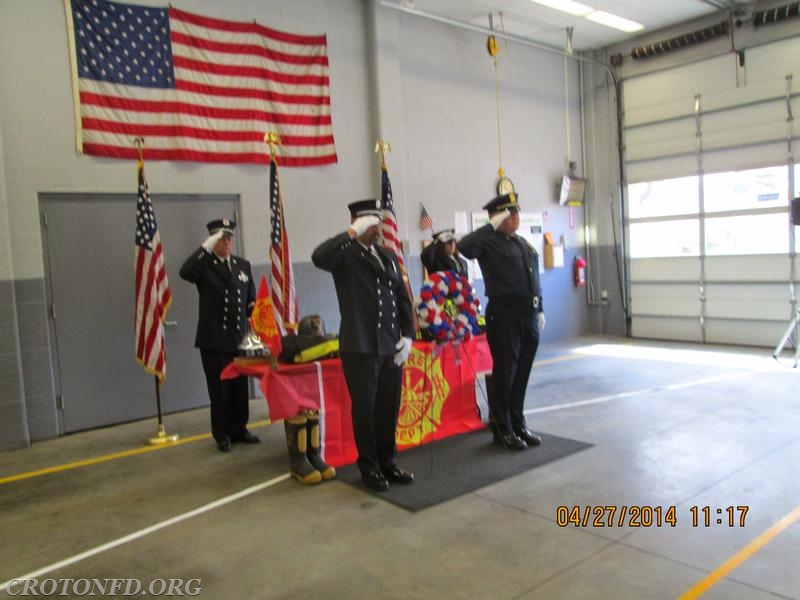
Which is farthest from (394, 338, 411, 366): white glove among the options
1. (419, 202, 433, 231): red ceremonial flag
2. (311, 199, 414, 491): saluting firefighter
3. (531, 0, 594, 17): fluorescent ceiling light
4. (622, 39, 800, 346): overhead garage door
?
(622, 39, 800, 346): overhead garage door

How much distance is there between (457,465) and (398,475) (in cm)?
49

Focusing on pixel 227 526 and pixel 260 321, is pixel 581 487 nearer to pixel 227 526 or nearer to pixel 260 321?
pixel 227 526

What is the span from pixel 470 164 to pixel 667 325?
151 inches

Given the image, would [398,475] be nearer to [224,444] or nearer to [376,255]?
[376,255]

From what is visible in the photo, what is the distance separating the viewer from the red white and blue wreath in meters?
4.61

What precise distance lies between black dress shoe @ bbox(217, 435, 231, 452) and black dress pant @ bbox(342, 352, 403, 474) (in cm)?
138

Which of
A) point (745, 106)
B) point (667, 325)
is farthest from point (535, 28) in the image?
point (667, 325)

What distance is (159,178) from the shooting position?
614 cm

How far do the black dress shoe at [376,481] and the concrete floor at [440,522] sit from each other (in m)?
0.10

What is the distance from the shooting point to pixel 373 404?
3963 mm

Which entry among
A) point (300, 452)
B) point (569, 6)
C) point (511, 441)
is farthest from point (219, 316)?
point (569, 6)

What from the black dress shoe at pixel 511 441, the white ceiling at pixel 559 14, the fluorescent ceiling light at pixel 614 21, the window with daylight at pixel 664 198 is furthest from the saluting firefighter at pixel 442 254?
the window with daylight at pixel 664 198

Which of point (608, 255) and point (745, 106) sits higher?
point (745, 106)

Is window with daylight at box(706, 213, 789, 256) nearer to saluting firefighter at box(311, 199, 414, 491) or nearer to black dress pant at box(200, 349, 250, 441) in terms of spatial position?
saluting firefighter at box(311, 199, 414, 491)
